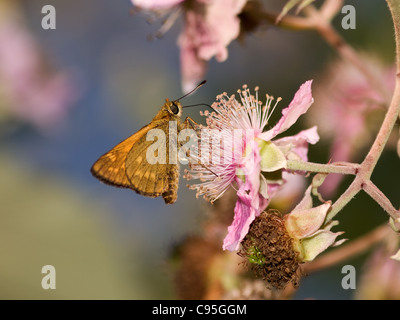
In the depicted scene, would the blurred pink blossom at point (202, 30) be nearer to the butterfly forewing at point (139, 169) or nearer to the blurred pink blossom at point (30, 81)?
the butterfly forewing at point (139, 169)

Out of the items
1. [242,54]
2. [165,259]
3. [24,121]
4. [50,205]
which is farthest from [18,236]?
[242,54]

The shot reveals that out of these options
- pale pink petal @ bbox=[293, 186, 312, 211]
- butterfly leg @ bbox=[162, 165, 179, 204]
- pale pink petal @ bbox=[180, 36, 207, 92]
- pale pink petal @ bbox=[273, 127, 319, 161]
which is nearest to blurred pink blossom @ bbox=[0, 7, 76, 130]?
pale pink petal @ bbox=[180, 36, 207, 92]

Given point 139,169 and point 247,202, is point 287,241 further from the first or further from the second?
point 139,169

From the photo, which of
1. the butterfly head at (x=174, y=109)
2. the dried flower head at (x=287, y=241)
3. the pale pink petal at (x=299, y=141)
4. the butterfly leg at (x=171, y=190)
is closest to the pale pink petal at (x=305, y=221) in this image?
the dried flower head at (x=287, y=241)

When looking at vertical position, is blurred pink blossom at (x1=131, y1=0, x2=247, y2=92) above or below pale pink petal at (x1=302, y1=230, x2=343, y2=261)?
above

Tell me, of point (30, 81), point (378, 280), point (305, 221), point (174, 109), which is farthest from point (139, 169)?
point (30, 81)

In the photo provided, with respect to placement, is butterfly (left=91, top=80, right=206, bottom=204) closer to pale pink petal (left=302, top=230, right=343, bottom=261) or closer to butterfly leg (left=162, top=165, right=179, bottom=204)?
butterfly leg (left=162, top=165, right=179, bottom=204)

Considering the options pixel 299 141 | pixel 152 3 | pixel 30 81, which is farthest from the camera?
pixel 30 81
